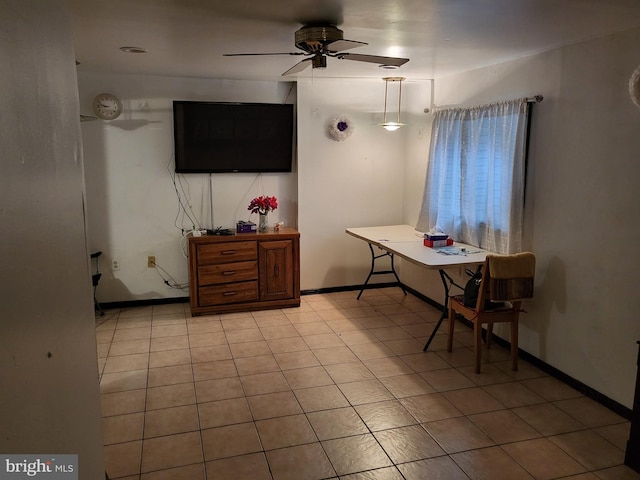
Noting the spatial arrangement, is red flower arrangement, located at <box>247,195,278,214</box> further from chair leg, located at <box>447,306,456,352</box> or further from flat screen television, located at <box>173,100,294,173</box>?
chair leg, located at <box>447,306,456,352</box>

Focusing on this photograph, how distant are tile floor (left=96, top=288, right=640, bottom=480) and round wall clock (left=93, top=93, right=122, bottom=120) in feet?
6.35

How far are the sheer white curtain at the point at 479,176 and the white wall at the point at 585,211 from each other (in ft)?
0.38

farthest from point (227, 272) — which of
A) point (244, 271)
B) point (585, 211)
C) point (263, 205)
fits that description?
point (585, 211)

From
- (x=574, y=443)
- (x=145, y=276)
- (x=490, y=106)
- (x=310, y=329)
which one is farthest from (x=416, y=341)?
(x=145, y=276)

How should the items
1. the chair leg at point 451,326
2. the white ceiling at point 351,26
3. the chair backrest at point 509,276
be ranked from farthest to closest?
the chair leg at point 451,326, the chair backrest at point 509,276, the white ceiling at point 351,26

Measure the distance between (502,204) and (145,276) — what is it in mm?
3442

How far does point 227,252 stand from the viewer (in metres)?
4.69

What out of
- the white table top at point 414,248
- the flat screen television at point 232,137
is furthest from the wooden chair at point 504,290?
the flat screen television at point 232,137

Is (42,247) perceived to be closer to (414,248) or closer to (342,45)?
(342,45)

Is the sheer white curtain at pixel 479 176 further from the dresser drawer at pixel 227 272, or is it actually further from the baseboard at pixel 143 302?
the baseboard at pixel 143 302

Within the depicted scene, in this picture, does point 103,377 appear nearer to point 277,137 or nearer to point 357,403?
point 357,403

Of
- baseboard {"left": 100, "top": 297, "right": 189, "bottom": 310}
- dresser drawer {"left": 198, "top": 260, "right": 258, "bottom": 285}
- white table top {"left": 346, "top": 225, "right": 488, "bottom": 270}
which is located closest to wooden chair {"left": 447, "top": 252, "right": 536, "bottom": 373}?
white table top {"left": 346, "top": 225, "right": 488, "bottom": 270}

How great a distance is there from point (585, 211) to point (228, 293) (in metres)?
3.11

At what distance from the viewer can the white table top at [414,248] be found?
3718 mm
